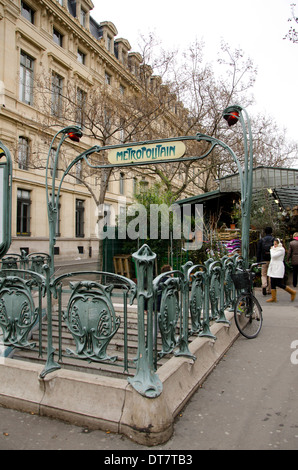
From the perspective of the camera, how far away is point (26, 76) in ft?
81.0

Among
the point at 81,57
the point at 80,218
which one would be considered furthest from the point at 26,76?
the point at 80,218

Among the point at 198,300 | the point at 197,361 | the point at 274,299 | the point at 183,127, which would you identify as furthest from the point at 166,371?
the point at 183,127

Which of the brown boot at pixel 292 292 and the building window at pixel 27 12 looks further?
the building window at pixel 27 12

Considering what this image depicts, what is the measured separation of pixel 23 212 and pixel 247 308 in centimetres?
2102

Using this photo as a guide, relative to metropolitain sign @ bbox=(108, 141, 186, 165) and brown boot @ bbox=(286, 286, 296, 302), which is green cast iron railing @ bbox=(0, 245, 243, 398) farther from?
brown boot @ bbox=(286, 286, 296, 302)

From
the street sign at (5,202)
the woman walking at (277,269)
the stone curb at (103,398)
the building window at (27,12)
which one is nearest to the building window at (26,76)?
the building window at (27,12)

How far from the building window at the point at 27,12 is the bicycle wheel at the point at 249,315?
2623cm

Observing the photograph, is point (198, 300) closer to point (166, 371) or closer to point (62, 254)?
point (166, 371)

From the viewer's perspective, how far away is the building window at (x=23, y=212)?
23922 mm

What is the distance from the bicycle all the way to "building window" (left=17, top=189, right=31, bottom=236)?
20216 mm

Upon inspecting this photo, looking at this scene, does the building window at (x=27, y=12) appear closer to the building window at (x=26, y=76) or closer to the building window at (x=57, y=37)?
the building window at (x=57, y=37)

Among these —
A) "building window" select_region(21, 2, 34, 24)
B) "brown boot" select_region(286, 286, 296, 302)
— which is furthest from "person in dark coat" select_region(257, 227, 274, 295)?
"building window" select_region(21, 2, 34, 24)

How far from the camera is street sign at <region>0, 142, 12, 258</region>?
231 cm
